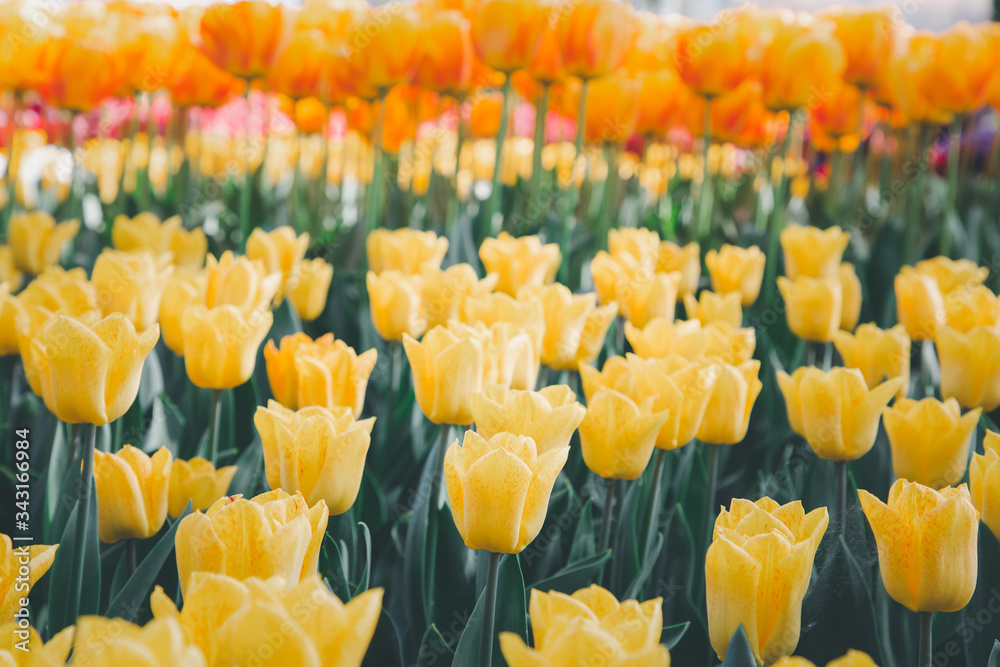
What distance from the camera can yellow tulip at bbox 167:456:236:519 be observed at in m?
0.94

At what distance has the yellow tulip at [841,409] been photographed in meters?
1.01

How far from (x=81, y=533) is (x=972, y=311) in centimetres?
121

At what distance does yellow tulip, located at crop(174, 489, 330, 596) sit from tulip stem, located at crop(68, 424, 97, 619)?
238mm

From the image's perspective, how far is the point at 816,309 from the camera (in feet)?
4.66

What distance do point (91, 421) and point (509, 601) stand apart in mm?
464

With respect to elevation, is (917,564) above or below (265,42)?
below

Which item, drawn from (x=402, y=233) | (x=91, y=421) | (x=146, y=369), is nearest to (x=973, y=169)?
(x=402, y=233)

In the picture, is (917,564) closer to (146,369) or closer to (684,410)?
(684,410)

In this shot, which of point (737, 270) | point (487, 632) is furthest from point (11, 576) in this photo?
point (737, 270)

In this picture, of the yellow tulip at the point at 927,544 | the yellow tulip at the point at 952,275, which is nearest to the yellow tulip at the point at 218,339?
the yellow tulip at the point at 927,544

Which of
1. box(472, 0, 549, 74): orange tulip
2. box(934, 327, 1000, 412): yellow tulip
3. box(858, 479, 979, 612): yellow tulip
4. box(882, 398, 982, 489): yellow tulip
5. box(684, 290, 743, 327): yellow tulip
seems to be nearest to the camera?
box(858, 479, 979, 612): yellow tulip

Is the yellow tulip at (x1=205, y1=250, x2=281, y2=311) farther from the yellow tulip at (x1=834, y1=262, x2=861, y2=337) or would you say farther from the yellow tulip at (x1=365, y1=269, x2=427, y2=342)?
the yellow tulip at (x1=834, y1=262, x2=861, y2=337)

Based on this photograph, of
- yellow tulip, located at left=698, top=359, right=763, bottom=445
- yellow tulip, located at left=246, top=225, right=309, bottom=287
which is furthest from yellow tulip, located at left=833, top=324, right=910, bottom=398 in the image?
yellow tulip, located at left=246, top=225, right=309, bottom=287

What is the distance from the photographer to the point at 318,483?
848 millimetres
